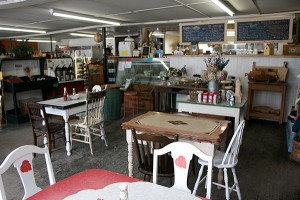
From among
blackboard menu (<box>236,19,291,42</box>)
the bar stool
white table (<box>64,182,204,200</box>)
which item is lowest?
the bar stool

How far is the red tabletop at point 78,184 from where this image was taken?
149 centimetres

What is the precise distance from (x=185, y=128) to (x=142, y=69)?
15.7ft

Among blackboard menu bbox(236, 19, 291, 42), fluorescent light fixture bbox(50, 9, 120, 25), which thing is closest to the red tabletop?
fluorescent light fixture bbox(50, 9, 120, 25)

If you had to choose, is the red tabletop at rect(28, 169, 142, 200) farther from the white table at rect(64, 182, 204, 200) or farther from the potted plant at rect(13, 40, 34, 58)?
the potted plant at rect(13, 40, 34, 58)

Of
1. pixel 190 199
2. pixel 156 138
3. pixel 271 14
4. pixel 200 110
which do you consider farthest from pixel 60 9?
pixel 190 199

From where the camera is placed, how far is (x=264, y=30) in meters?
5.67

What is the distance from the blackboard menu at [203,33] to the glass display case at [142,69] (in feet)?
2.80

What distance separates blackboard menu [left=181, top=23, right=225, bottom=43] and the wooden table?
3918mm

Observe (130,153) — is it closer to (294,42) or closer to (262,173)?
(262,173)

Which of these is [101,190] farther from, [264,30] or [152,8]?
[264,30]

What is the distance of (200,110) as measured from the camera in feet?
12.1

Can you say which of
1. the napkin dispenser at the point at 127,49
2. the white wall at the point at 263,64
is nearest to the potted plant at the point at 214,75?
the white wall at the point at 263,64

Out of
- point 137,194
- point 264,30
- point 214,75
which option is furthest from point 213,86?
point 264,30

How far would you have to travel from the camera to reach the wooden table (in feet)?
7.49
